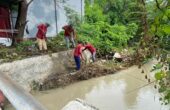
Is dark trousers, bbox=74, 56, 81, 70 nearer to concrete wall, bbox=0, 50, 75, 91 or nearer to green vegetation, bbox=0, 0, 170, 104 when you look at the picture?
concrete wall, bbox=0, 50, 75, 91

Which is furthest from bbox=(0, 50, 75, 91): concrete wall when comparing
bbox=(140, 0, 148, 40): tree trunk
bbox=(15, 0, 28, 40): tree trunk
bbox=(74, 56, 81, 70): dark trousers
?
bbox=(140, 0, 148, 40): tree trunk

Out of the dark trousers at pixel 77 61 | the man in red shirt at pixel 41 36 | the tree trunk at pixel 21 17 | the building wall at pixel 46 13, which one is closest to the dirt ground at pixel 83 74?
the dark trousers at pixel 77 61

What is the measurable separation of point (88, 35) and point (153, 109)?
636 centimetres

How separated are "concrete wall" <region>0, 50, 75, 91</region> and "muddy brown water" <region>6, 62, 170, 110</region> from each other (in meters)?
0.70

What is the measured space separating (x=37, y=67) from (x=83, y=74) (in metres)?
1.77

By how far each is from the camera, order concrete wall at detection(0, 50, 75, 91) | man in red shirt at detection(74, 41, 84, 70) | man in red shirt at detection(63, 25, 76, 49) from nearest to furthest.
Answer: concrete wall at detection(0, 50, 75, 91)
man in red shirt at detection(74, 41, 84, 70)
man in red shirt at detection(63, 25, 76, 49)

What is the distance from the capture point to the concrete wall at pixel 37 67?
10164 millimetres

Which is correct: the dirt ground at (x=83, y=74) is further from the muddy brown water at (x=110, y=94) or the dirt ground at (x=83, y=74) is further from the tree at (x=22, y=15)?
the tree at (x=22, y=15)

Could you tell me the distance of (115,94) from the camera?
10.3 m

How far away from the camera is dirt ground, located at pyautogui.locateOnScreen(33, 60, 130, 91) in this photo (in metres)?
10.7

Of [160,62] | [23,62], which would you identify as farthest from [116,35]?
[160,62]

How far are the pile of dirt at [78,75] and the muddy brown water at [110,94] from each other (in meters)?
0.20

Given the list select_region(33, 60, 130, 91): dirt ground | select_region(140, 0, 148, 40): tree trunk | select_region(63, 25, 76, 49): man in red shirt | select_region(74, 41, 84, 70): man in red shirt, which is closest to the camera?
select_region(140, 0, 148, 40): tree trunk

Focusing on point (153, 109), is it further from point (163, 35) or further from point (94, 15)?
point (94, 15)
